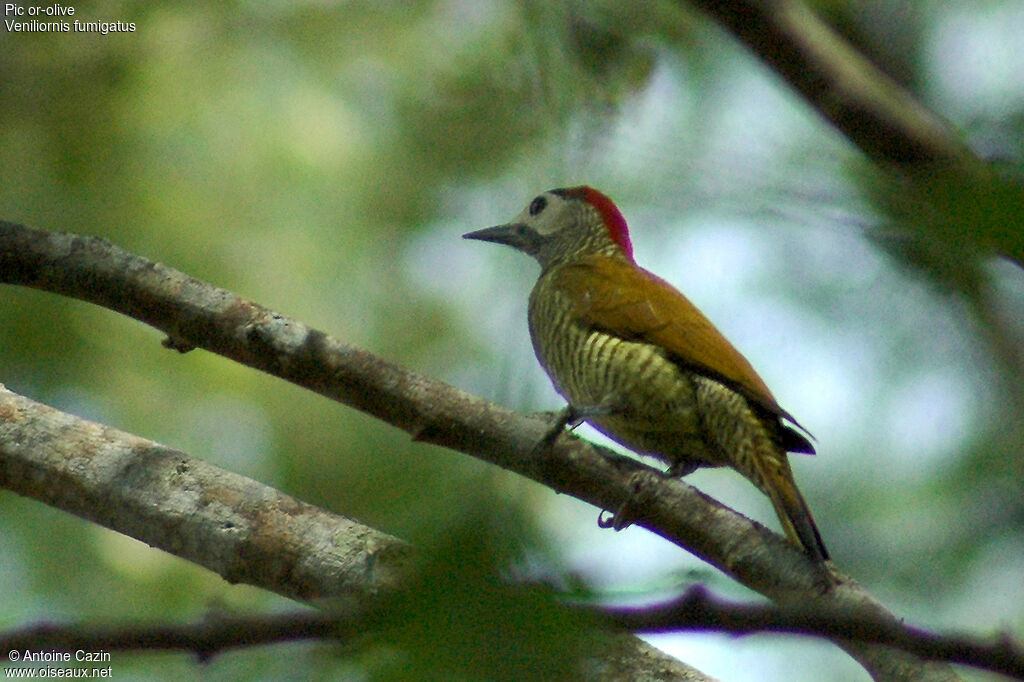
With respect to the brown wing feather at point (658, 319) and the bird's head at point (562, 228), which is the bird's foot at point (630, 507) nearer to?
the brown wing feather at point (658, 319)

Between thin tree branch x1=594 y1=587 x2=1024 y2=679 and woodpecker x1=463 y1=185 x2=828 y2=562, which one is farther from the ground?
woodpecker x1=463 y1=185 x2=828 y2=562

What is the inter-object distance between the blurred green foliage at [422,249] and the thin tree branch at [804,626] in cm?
11

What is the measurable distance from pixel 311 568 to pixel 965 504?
2.87 metres

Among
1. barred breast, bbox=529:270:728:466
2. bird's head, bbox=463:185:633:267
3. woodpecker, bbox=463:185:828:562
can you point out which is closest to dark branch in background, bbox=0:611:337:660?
woodpecker, bbox=463:185:828:562

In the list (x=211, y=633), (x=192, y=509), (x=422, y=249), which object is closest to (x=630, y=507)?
(x=192, y=509)

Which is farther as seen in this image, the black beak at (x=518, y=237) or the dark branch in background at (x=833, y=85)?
the black beak at (x=518, y=237)

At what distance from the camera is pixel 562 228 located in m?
5.64

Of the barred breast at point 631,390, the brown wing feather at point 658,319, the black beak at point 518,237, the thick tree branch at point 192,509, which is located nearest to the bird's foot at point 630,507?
the thick tree branch at point 192,509

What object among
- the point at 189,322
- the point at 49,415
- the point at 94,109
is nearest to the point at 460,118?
the point at 189,322

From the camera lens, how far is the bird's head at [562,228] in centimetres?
557

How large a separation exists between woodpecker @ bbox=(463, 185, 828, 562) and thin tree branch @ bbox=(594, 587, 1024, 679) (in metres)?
2.42

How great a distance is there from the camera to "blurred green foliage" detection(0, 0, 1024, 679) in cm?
127

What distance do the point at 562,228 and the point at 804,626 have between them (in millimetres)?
4620

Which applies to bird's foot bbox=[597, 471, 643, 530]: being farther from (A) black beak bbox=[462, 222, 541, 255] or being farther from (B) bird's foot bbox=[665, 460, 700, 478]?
(A) black beak bbox=[462, 222, 541, 255]
